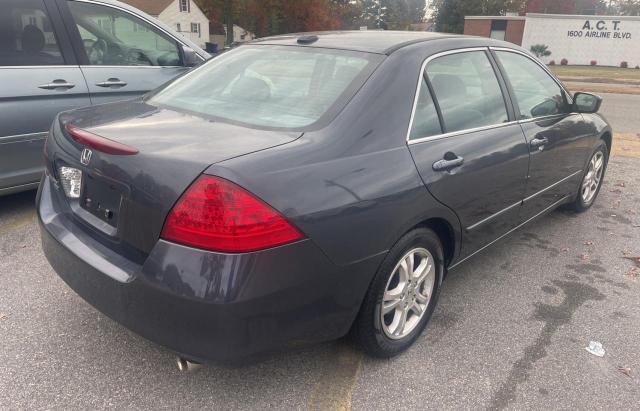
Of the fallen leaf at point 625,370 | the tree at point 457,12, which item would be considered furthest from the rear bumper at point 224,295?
the tree at point 457,12

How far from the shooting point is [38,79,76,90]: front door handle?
405 cm

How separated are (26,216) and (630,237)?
509cm

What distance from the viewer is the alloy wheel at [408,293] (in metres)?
2.54

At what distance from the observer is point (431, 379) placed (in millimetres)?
2496

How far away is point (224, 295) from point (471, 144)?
170 cm

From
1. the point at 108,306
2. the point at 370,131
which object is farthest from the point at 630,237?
the point at 108,306

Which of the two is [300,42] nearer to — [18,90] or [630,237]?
[18,90]

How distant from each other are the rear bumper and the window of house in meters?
51.9

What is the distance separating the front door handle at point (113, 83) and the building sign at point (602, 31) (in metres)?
47.5

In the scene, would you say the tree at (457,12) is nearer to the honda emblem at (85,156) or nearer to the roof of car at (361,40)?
the roof of car at (361,40)

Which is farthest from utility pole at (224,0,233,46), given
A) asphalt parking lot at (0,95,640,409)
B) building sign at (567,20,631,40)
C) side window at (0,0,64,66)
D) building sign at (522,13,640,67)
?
asphalt parking lot at (0,95,640,409)

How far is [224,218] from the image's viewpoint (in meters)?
1.86

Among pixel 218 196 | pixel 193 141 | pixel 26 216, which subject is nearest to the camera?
pixel 218 196

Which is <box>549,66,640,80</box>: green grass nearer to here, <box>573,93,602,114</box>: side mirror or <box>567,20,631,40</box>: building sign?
<box>567,20,631,40</box>: building sign
